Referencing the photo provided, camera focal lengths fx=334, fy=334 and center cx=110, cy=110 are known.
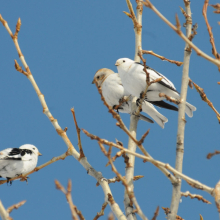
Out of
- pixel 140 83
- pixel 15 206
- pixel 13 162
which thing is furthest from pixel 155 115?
pixel 15 206

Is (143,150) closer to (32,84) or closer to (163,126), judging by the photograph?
(32,84)

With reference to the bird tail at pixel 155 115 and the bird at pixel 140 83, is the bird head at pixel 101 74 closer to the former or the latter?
the bird tail at pixel 155 115

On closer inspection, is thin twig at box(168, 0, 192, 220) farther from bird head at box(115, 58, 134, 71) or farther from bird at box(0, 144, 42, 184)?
bird at box(0, 144, 42, 184)

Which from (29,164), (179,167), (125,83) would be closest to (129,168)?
(179,167)

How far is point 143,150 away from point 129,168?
3.76ft

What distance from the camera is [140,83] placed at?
466 centimetres

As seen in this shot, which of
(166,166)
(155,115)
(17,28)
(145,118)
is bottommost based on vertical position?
(166,166)

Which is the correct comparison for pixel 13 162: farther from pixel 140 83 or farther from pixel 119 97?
pixel 140 83

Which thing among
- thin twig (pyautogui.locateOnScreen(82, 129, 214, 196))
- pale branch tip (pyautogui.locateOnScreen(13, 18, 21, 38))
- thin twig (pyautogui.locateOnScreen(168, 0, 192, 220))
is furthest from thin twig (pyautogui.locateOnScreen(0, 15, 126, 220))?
thin twig (pyautogui.locateOnScreen(82, 129, 214, 196))

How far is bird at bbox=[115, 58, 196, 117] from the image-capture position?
4.69 metres

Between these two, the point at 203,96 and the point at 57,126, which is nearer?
the point at 203,96

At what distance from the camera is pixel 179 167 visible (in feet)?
8.52

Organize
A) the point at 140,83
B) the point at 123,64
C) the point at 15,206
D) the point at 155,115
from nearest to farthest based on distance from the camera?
the point at 15,206
the point at 140,83
the point at 123,64
the point at 155,115

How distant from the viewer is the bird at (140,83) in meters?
4.69
